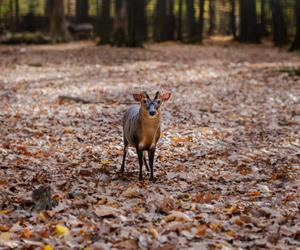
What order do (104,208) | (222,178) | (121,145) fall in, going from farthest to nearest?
1. (121,145)
2. (222,178)
3. (104,208)

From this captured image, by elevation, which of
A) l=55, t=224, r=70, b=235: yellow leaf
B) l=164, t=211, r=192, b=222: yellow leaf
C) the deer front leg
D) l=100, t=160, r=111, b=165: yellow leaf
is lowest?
l=100, t=160, r=111, b=165: yellow leaf

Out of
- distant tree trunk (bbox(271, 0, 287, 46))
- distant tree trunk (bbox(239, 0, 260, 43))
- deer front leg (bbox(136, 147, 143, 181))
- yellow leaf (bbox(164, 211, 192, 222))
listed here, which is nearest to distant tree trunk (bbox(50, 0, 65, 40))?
distant tree trunk (bbox(239, 0, 260, 43))

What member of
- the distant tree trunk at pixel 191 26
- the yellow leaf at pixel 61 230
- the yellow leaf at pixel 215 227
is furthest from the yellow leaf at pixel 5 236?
the distant tree trunk at pixel 191 26

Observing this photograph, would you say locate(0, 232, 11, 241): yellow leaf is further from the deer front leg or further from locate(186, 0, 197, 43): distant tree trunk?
locate(186, 0, 197, 43): distant tree trunk

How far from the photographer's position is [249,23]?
3925 cm

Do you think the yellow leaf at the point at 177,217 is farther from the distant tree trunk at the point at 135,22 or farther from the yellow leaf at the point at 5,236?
the distant tree trunk at the point at 135,22

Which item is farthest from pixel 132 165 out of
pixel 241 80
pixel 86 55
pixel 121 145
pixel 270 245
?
pixel 86 55

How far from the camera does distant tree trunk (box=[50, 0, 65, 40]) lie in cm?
3619

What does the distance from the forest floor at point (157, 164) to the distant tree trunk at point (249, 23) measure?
18.6 m

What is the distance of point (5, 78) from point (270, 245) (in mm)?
15881

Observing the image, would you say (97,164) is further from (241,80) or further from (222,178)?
(241,80)

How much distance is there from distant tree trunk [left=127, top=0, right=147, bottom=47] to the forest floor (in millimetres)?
9177

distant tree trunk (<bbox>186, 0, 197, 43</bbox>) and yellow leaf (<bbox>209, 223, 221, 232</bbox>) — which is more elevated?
distant tree trunk (<bbox>186, 0, 197, 43</bbox>)

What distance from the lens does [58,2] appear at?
3644 centimetres
